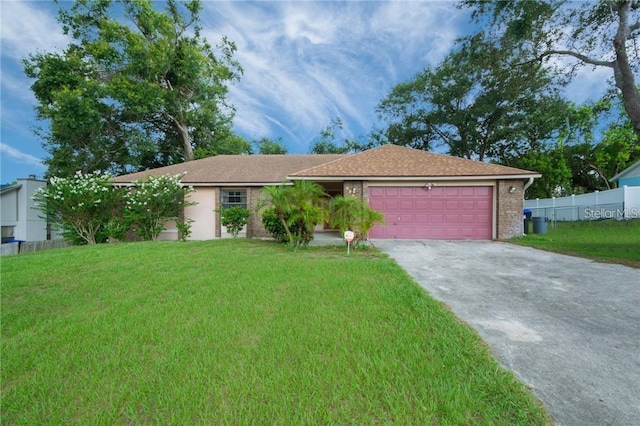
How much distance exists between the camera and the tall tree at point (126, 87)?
16281 mm

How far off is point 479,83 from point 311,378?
79.6 ft

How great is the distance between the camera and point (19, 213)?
1497 cm

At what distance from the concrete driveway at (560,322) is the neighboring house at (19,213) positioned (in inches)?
830

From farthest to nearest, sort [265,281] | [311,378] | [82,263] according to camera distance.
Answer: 1. [82,263]
2. [265,281]
3. [311,378]

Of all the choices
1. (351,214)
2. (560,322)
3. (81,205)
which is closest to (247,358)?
(560,322)

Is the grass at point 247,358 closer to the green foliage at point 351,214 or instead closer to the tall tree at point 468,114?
the green foliage at point 351,214

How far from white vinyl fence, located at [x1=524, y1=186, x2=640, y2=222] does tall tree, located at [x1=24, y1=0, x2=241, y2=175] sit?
26.2m

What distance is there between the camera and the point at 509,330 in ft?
9.46

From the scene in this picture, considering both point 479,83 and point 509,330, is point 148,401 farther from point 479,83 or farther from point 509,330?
point 479,83

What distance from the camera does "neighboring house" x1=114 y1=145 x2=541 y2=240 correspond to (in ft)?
33.7

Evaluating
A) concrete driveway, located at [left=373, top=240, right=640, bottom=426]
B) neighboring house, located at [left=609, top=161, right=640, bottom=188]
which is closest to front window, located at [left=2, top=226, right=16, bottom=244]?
concrete driveway, located at [left=373, top=240, right=640, bottom=426]

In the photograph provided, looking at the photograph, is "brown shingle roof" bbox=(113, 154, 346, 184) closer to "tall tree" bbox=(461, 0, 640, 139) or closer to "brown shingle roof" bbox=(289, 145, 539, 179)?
"brown shingle roof" bbox=(289, 145, 539, 179)

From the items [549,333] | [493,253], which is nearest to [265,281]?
[549,333]

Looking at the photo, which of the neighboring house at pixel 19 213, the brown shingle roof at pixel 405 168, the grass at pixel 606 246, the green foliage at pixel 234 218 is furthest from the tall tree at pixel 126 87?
the grass at pixel 606 246
